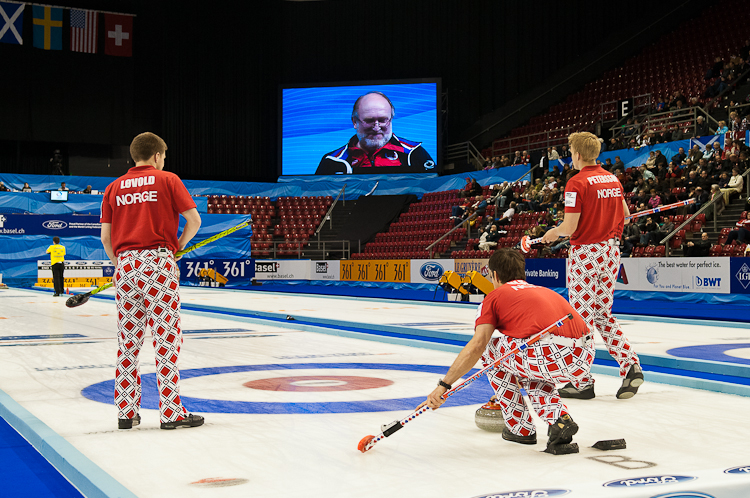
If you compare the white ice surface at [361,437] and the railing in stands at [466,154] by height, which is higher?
the railing in stands at [466,154]

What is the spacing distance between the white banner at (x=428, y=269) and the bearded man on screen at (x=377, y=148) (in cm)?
915

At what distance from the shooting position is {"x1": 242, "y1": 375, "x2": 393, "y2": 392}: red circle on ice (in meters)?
5.98

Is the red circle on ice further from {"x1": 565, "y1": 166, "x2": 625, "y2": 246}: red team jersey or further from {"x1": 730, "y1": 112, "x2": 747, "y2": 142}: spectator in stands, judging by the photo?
{"x1": 730, "y1": 112, "x2": 747, "y2": 142}: spectator in stands

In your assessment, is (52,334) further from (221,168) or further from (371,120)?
(221,168)

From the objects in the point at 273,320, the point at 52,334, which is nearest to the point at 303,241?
the point at 273,320

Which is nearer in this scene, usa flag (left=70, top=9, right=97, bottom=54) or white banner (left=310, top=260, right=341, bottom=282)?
white banner (left=310, top=260, right=341, bottom=282)

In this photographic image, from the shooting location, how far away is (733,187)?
19.0m

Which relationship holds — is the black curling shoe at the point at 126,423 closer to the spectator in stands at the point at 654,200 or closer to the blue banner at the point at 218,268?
the spectator in stands at the point at 654,200

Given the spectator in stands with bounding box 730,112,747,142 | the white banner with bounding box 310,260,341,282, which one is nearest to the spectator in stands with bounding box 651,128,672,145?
the spectator in stands with bounding box 730,112,747,142

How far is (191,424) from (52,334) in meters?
6.67

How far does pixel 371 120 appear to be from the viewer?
116ft

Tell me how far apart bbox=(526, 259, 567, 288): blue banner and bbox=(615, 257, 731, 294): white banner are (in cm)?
155

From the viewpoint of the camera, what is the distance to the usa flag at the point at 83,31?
34031mm

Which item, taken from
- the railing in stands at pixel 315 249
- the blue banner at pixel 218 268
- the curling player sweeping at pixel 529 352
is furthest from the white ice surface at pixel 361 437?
the railing in stands at pixel 315 249
